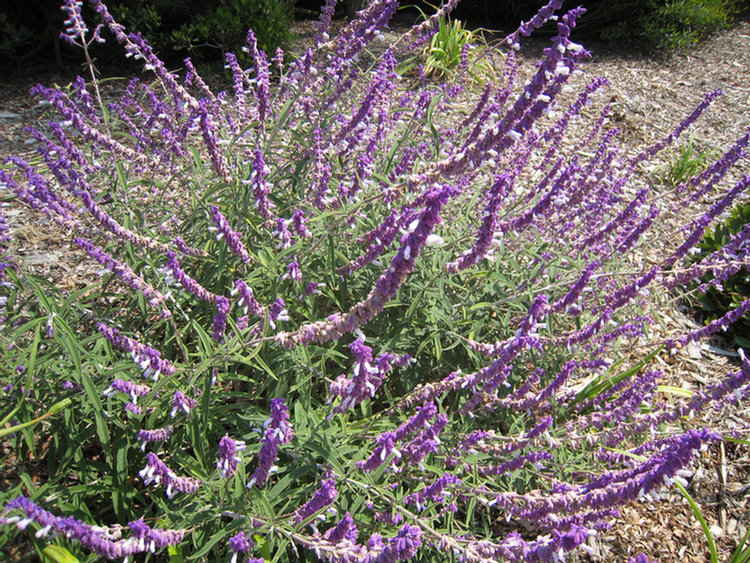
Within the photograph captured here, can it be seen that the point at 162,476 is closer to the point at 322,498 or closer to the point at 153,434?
the point at 153,434

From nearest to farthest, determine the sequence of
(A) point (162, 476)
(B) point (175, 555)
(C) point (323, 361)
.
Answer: (A) point (162, 476) < (B) point (175, 555) < (C) point (323, 361)

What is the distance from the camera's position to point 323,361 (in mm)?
2547

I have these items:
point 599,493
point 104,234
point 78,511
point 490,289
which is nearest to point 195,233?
point 104,234

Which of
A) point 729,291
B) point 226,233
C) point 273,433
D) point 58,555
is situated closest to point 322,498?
point 273,433

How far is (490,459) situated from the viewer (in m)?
2.96

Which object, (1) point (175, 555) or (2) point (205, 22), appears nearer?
(1) point (175, 555)

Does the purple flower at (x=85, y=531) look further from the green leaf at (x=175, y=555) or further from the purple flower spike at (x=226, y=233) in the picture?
the purple flower spike at (x=226, y=233)

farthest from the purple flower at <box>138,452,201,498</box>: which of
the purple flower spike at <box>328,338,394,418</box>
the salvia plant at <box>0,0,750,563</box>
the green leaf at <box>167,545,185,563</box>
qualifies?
the purple flower spike at <box>328,338,394,418</box>

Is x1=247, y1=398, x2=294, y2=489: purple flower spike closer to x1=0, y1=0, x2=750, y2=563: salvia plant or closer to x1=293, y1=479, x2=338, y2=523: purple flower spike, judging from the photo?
x1=0, y1=0, x2=750, y2=563: salvia plant

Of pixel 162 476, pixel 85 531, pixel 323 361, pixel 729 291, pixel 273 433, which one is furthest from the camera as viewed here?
pixel 729 291

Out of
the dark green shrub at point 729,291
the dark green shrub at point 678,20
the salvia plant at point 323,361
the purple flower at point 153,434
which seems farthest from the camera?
the dark green shrub at point 678,20

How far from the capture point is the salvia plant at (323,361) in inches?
77.3

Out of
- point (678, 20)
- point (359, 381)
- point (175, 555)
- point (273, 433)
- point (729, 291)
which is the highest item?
point (678, 20)

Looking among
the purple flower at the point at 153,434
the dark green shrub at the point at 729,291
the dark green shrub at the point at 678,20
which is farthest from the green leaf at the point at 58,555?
the dark green shrub at the point at 678,20
